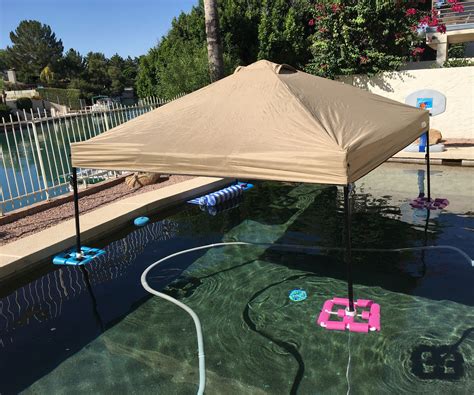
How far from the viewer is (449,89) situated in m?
13.4

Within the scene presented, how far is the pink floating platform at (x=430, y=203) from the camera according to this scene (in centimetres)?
736

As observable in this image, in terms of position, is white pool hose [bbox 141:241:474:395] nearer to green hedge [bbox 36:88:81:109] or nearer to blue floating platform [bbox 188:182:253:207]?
blue floating platform [bbox 188:182:253:207]

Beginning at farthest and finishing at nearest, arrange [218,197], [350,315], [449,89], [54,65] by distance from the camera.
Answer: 1. [54,65]
2. [449,89]
3. [218,197]
4. [350,315]

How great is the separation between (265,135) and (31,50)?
3562 inches

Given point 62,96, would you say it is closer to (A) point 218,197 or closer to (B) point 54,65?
(B) point 54,65

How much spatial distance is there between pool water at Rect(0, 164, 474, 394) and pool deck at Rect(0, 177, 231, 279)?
0.77ft

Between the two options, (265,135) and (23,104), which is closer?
(265,135)

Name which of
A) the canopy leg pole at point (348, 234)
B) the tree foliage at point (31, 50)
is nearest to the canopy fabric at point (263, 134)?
the canopy leg pole at point (348, 234)

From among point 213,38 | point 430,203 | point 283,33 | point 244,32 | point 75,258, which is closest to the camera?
point 75,258

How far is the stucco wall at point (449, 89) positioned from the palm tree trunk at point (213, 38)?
6138 millimetres

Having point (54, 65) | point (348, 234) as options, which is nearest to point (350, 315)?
point (348, 234)

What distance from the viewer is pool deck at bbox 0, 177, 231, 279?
5.46m

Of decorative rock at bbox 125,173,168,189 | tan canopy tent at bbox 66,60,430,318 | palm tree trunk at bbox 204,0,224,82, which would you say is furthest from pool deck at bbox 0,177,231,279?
palm tree trunk at bbox 204,0,224,82

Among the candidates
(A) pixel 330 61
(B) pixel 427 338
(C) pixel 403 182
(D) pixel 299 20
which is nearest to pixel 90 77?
(D) pixel 299 20
